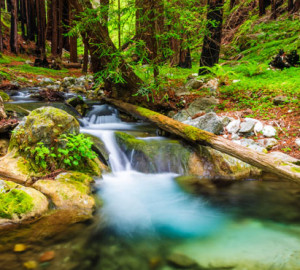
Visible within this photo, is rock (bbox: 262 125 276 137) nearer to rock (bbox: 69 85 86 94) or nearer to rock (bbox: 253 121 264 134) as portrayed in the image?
rock (bbox: 253 121 264 134)

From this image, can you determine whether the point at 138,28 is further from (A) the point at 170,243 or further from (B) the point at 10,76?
(B) the point at 10,76

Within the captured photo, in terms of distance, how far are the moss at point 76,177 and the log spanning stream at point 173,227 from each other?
29 cm

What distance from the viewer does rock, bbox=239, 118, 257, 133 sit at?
5336mm

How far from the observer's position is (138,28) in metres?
6.05

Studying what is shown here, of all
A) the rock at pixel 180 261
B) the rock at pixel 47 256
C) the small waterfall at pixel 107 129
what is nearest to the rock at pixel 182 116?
the small waterfall at pixel 107 129

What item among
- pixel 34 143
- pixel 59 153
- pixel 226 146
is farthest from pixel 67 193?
pixel 226 146

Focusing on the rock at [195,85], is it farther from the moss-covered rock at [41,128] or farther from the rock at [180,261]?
the rock at [180,261]

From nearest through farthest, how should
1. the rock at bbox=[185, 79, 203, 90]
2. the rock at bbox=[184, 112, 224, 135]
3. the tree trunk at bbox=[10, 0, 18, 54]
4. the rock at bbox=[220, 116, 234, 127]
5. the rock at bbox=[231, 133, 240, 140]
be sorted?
1. the rock at bbox=[231, 133, 240, 140]
2. the rock at bbox=[184, 112, 224, 135]
3. the rock at bbox=[220, 116, 234, 127]
4. the rock at bbox=[185, 79, 203, 90]
5. the tree trunk at bbox=[10, 0, 18, 54]

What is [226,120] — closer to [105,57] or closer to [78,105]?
[105,57]

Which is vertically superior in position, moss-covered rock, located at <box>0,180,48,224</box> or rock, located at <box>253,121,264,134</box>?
rock, located at <box>253,121,264,134</box>

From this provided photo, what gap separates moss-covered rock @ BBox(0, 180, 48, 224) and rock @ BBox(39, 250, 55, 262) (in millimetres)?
631

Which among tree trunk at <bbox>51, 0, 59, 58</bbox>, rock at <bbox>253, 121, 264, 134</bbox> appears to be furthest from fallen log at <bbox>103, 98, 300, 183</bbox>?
tree trunk at <bbox>51, 0, 59, 58</bbox>

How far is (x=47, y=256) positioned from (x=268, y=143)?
14.8 ft

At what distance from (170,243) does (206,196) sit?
1.46 meters
